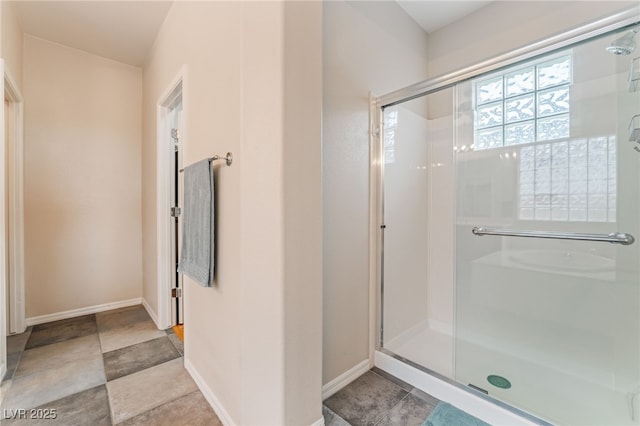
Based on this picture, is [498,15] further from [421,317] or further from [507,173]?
[421,317]

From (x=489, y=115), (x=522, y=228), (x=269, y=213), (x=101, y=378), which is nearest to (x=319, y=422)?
(x=269, y=213)

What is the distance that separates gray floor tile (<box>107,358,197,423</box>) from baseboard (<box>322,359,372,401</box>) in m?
0.81

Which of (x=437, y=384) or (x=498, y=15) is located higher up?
(x=498, y=15)

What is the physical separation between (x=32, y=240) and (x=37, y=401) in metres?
1.67

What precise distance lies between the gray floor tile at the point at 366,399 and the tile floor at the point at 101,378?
0.67 metres

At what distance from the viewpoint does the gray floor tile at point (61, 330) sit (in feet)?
7.35

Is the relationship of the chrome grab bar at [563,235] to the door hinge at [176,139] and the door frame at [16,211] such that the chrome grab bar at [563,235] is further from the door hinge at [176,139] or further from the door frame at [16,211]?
the door frame at [16,211]

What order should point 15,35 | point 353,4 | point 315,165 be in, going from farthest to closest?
1. point 15,35
2. point 353,4
3. point 315,165

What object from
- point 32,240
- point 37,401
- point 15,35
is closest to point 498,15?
point 15,35

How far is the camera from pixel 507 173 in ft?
6.64

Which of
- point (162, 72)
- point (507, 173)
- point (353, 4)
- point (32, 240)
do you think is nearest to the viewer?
point (353, 4)

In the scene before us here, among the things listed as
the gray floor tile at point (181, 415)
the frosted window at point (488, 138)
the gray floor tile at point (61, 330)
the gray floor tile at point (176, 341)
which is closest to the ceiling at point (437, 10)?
the frosted window at point (488, 138)

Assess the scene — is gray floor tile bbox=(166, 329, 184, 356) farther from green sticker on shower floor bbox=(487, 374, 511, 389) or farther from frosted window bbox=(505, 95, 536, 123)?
frosted window bbox=(505, 95, 536, 123)

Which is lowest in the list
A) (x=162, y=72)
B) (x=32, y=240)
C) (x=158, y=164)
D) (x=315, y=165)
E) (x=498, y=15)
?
(x=32, y=240)
